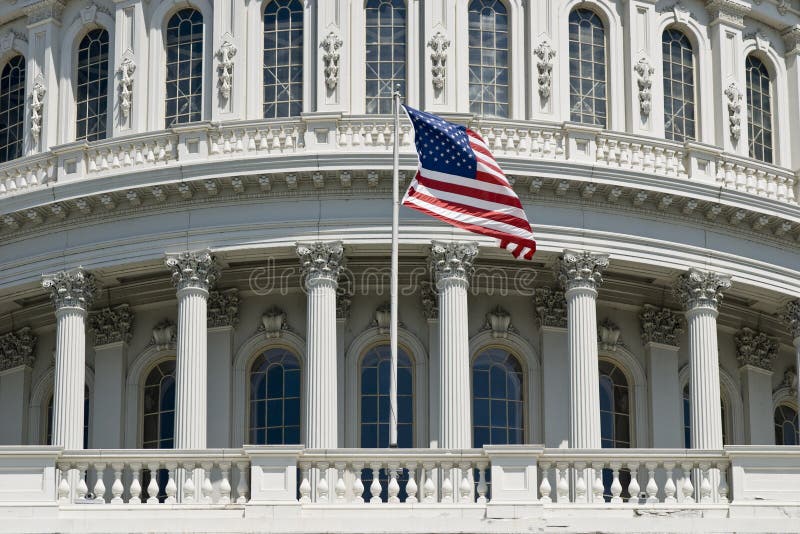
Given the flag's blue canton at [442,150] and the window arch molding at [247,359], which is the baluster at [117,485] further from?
the window arch molding at [247,359]

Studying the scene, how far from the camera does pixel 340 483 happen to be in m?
35.8

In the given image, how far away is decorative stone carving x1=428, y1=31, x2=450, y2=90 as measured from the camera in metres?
52.2

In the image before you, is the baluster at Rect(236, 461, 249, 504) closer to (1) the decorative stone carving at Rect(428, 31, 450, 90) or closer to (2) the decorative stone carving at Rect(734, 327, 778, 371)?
(1) the decorative stone carving at Rect(428, 31, 450, 90)

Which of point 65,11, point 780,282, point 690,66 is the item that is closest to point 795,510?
point 780,282

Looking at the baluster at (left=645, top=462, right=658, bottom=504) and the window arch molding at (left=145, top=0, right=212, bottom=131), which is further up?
the window arch molding at (left=145, top=0, right=212, bottom=131)

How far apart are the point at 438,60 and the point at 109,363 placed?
9098 millimetres

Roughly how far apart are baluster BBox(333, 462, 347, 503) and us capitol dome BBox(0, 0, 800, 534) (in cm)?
1190

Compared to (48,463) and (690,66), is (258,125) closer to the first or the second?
(690,66)

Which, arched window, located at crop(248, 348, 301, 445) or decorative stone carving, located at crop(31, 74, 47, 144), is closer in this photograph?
arched window, located at crop(248, 348, 301, 445)

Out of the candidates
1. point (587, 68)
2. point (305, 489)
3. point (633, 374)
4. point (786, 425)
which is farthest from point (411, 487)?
point (786, 425)

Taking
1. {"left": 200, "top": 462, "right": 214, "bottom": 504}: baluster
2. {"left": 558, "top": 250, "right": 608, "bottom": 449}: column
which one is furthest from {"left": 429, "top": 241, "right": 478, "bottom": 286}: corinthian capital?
{"left": 200, "top": 462, "right": 214, "bottom": 504}: baluster

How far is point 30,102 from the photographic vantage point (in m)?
54.8

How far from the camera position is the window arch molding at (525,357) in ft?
171

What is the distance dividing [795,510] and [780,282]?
1763 centimetres
